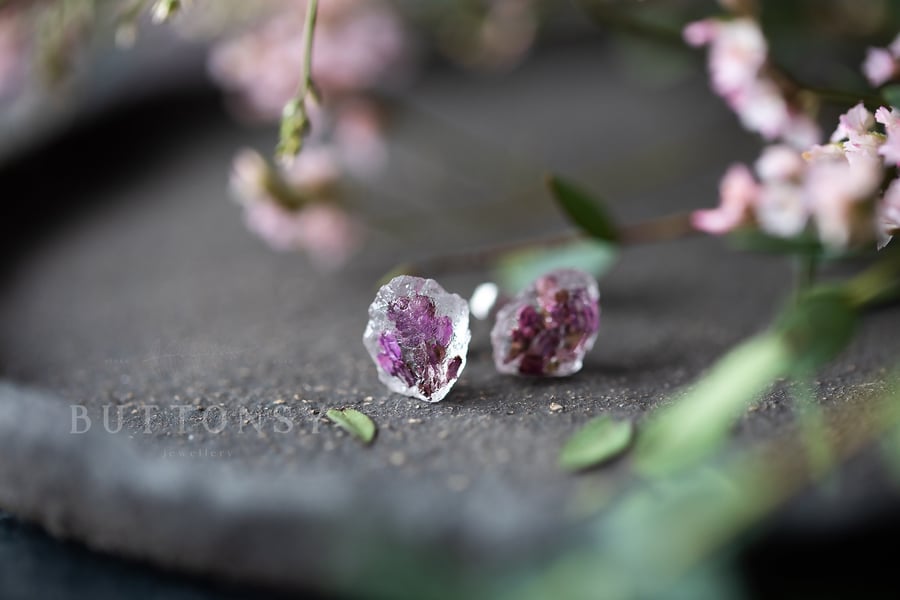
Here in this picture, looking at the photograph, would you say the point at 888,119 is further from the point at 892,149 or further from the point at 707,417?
the point at 707,417

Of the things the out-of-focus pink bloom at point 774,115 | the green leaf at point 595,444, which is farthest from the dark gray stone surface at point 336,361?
the out-of-focus pink bloom at point 774,115

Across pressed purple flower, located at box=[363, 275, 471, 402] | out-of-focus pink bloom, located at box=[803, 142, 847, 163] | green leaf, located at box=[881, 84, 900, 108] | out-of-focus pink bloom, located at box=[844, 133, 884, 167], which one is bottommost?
pressed purple flower, located at box=[363, 275, 471, 402]

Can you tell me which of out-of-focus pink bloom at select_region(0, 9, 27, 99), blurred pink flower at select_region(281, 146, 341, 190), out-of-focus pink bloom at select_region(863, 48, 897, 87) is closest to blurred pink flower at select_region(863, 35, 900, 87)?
out-of-focus pink bloom at select_region(863, 48, 897, 87)

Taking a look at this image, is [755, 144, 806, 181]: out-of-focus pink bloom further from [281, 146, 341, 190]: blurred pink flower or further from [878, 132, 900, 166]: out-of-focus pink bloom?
[281, 146, 341, 190]: blurred pink flower

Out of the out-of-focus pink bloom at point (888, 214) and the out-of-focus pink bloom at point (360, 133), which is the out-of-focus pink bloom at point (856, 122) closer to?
the out-of-focus pink bloom at point (888, 214)

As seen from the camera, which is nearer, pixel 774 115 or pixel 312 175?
pixel 774 115

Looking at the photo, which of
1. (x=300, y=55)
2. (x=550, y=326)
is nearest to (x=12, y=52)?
(x=300, y=55)

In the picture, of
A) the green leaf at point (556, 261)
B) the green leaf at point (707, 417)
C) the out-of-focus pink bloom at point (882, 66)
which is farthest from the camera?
the green leaf at point (556, 261)
